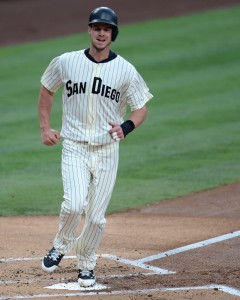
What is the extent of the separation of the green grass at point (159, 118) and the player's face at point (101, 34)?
3.90 meters

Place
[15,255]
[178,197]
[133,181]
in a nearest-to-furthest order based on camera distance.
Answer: [15,255], [178,197], [133,181]

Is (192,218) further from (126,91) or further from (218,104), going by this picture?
(218,104)

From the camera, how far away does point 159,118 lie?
16.5 meters

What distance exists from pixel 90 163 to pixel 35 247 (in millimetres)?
1797

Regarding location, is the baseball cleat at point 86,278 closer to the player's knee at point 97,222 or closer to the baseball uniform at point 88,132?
the baseball uniform at point 88,132

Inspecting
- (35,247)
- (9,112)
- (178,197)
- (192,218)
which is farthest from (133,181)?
(9,112)

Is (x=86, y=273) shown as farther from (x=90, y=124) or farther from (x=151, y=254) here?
(x=151, y=254)

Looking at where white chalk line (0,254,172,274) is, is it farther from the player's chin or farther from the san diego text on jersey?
the player's chin

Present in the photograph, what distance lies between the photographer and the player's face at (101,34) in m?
7.56

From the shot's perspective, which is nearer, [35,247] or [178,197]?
[35,247]

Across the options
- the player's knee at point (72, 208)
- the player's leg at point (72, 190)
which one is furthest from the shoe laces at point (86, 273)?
the player's knee at point (72, 208)

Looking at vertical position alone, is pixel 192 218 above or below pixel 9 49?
below

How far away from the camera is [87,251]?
7738 mm

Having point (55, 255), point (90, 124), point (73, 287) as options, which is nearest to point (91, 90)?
point (90, 124)
